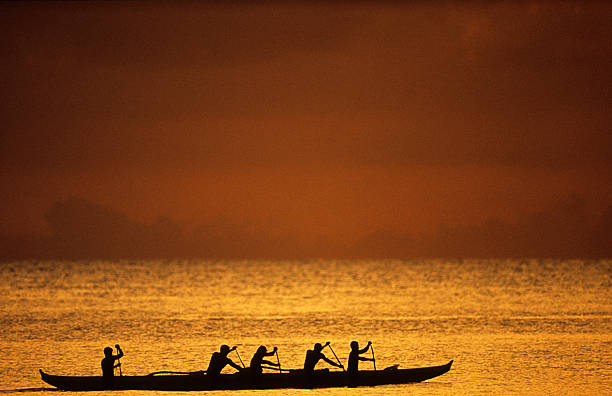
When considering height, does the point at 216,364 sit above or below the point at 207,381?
above

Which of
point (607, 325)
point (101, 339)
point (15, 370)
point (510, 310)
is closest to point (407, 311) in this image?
point (510, 310)

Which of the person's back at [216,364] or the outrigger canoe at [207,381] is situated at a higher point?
the person's back at [216,364]

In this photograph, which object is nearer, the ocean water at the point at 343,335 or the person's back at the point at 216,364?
the person's back at the point at 216,364

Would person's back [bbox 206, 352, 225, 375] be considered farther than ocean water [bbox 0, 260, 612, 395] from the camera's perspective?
No

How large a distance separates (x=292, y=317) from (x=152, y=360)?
75.3 ft

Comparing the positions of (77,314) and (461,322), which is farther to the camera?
(77,314)

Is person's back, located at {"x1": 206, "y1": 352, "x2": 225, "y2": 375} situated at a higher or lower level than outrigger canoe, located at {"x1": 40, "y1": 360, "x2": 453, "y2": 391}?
higher

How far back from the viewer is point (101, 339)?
3962 centimetres

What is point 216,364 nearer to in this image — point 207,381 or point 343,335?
point 207,381

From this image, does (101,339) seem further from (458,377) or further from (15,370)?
(458,377)

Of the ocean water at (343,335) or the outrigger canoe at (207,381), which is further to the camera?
the ocean water at (343,335)

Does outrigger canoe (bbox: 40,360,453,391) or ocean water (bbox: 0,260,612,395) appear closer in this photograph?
outrigger canoe (bbox: 40,360,453,391)

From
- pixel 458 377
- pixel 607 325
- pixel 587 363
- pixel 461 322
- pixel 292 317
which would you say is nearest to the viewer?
pixel 458 377

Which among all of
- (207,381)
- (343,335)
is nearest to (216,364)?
(207,381)
